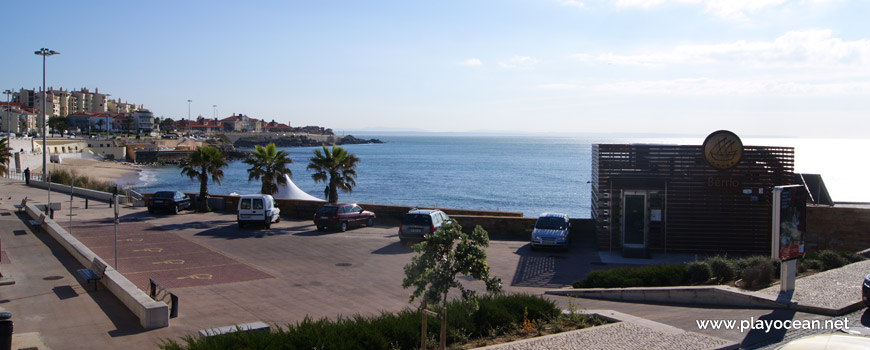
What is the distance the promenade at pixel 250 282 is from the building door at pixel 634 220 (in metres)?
1.40

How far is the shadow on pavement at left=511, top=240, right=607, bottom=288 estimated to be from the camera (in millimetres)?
16281

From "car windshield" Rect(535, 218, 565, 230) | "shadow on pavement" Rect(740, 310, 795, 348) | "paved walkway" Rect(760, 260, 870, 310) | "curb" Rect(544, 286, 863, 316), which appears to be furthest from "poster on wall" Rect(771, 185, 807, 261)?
"car windshield" Rect(535, 218, 565, 230)

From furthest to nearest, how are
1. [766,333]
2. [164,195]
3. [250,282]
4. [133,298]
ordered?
1. [164,195]
2. [250,282]
3. [133,298]
4. [766,333]

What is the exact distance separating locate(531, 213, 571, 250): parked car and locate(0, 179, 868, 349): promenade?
49 centimetres

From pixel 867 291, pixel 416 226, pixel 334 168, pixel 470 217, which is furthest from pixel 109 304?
pixel 334 168

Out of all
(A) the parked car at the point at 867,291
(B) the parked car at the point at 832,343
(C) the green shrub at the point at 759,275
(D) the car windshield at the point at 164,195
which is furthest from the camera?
(D) the car windshield at the point at 164,195

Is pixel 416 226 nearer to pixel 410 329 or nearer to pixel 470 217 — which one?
pixel 470 217

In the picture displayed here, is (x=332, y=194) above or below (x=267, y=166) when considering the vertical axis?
below

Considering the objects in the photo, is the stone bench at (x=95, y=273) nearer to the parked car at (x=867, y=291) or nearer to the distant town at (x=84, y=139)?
the parked car at (x=867, y=291)

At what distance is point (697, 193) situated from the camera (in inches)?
797

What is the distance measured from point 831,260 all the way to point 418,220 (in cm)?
1202

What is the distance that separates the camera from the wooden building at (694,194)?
19938mm

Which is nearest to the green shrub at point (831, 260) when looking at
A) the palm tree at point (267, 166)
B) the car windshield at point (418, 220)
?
the car windshield at point (418, 220)

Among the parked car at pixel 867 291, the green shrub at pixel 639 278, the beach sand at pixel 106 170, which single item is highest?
the parked car at pixel 867 291
